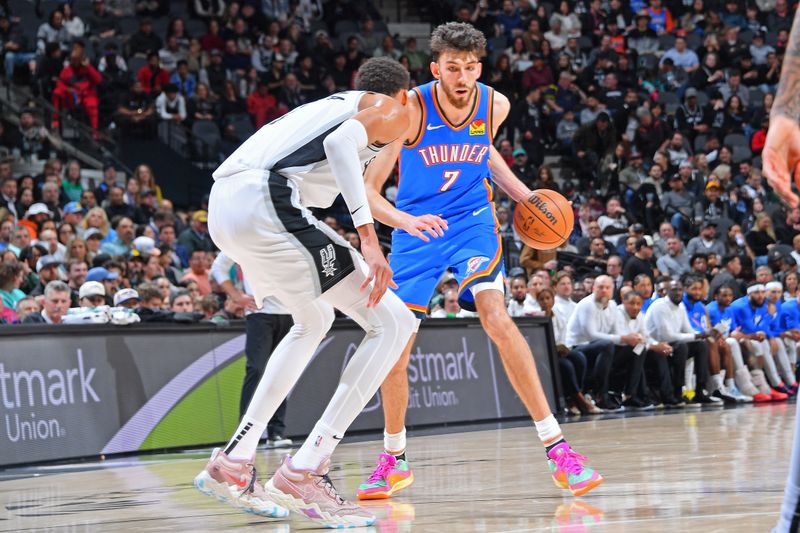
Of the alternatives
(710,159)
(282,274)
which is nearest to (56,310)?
(282,274)

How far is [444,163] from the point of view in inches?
250

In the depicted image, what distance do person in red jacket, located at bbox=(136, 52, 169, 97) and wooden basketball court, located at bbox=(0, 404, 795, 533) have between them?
368 inches

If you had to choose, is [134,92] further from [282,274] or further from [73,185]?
[282,274]

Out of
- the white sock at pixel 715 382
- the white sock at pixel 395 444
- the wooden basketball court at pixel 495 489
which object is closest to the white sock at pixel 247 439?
the wooden basketball court at pixel 495 489

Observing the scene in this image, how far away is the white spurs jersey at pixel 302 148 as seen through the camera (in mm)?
5059

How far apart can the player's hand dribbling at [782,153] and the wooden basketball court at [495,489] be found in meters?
1.53

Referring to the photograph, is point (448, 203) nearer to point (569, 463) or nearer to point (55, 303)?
point (569, 463)

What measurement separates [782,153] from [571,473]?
9.03ft

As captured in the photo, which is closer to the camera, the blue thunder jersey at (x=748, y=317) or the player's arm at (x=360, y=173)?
the player's arm at (x=360, y=173)

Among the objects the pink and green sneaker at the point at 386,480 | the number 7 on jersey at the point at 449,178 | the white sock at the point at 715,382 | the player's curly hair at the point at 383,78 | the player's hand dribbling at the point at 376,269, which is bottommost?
the white sock at the point at 715,382

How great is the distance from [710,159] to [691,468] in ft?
50.0

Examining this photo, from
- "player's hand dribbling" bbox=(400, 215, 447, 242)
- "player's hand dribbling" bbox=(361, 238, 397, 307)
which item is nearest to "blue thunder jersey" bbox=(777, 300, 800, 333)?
"player's hand dribbling" bbox=(400, 215, 447, 242)

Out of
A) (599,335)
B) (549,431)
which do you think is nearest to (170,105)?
(599,335)

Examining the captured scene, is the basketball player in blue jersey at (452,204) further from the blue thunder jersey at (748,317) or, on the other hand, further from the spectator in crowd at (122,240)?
the blue thunder jersey at (748,317)
